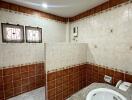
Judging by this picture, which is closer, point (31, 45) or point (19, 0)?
point (19, 0)

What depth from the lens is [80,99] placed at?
0.99m

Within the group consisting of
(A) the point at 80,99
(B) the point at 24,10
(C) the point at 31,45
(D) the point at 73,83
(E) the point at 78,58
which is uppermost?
(B) the point at 24,10

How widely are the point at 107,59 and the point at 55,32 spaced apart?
4.79 ft

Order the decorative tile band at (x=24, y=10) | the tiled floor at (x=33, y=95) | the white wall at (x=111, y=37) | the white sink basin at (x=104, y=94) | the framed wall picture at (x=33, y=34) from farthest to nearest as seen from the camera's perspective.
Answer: the framed wall picture at (x=33, y=34)
the tiled floor at (x=33, y=95)
the decorative tile band at (x=24, y=10)
the white wall at (x=111, y=37)
the white sink basin at (x=104, y=94)

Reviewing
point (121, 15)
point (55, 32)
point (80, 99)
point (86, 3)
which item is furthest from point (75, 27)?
point (80, 99)

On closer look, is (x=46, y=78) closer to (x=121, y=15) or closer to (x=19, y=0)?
(x=19, y=0)

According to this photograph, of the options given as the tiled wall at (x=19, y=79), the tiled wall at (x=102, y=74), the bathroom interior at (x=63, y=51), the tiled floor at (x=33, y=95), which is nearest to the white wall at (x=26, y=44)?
the bathroom interior at (x=63, y=51)

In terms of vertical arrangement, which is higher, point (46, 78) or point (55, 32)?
point (55, 32)

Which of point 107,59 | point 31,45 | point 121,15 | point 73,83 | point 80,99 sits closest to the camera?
point 80,99

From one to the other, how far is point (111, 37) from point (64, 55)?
0.88 meters

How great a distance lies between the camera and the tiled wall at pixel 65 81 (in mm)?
1643

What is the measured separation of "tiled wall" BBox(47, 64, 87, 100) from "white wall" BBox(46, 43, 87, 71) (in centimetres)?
11

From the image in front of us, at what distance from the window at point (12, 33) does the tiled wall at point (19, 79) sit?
54 cm

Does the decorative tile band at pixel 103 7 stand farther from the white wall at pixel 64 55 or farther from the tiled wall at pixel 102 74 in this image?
the tiled wall at pixel 102 74
